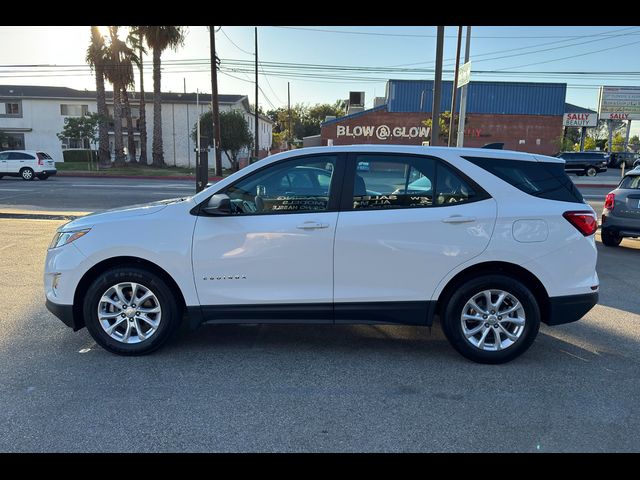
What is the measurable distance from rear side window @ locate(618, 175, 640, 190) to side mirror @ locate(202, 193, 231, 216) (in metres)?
7.99

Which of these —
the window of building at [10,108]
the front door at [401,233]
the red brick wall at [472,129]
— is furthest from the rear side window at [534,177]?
the window of building at [10,108]

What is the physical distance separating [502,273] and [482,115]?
4338 centimetres

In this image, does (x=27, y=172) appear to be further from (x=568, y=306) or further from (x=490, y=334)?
(x=568, y=306)

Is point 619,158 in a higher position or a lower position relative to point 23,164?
higher

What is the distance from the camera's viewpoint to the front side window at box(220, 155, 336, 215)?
3.92 meters

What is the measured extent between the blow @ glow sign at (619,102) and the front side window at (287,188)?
Result: 63389mm

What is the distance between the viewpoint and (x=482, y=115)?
43.4 meters

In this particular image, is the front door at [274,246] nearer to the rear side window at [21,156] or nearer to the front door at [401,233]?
the front door at [401,233]

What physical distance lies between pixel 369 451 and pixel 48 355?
2.93 meters

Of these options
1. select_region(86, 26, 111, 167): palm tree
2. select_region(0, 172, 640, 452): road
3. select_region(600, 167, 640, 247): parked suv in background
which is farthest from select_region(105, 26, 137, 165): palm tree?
select_region(600, 167, 640, 247): parked suv in background

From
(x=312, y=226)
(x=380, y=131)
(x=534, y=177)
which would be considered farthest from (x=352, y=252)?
(x=380, y=131)

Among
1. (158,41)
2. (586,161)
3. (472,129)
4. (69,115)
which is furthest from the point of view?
(472,129)

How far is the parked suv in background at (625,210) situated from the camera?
8344 millimetres

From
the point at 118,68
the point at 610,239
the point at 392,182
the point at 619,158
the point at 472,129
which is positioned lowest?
the point at 610,239
